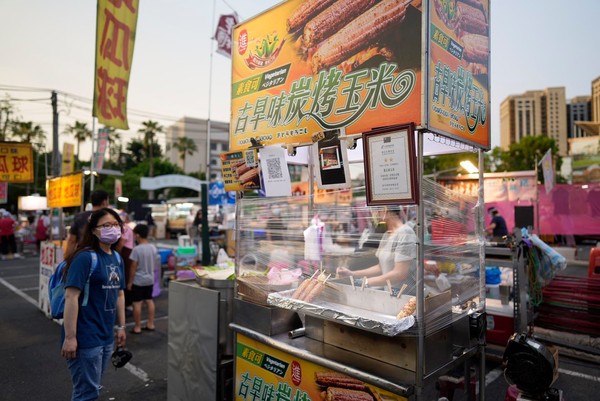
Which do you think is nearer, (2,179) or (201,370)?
(201,370)

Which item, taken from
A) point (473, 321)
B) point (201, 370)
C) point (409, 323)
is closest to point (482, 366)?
point (473, 321)

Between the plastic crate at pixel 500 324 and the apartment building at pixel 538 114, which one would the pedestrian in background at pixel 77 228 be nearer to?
the plastic crate at pixel 500 324

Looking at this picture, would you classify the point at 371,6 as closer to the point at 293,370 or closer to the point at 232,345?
the point at 293,370

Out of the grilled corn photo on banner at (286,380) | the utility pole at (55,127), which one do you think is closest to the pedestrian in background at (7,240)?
the utility pole at (55,127)

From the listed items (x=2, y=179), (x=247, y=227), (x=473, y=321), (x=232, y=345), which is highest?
(x=2, y=179)

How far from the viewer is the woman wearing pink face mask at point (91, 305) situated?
2.68 meters

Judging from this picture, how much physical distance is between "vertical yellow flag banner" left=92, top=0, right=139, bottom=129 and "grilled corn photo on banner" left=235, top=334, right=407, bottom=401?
4.06 m

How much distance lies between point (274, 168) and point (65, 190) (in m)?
5.91

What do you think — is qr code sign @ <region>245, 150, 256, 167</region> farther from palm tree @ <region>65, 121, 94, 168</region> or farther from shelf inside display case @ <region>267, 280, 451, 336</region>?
palm tree @ <region>65, 121, 94, 168</region>

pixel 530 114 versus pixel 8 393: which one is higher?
pixel 530 114

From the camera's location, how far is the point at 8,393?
4.09 m

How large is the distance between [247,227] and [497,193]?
14.1 metres

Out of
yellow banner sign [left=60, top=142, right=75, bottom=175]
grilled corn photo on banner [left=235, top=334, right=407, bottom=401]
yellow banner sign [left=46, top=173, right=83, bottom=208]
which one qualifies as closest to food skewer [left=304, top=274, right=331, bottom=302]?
grilled corn photo on banner [left=235, top=334, right=407, bottom=401]

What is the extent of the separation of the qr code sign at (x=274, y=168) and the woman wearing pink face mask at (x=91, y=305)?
128cm
